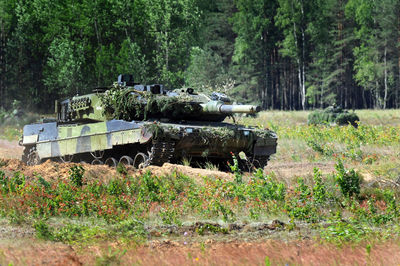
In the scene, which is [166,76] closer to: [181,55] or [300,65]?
[181,55]

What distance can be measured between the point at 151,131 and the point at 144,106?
5.73 ft

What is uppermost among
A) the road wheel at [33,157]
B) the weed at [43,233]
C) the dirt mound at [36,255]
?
the dirt mound at [36,255]

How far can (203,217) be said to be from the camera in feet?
28.3

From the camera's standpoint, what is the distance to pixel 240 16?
179 feet

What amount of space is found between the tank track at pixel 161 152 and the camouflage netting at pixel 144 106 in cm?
146

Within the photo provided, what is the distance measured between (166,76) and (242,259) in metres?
30.9

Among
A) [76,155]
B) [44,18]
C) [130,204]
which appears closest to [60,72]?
[44,18]

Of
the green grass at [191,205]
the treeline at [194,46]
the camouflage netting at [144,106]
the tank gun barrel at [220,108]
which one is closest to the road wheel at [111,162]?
the camouflage netting at [144,106]

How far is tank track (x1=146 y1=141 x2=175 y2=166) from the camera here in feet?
45.3

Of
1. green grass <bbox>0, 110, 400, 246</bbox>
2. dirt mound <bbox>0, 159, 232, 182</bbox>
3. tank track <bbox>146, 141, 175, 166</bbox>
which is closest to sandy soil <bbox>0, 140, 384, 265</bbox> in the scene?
green grass <bbox>0, 110, 400, 246</bbox>

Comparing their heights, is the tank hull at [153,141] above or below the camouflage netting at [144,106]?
below

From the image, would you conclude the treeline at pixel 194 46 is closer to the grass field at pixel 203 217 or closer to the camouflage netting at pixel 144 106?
the camouflage netting at pixel 144 106

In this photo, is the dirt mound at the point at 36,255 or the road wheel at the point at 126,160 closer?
the dirt mound at the point at 36,255

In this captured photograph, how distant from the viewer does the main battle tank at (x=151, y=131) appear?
554 inches
